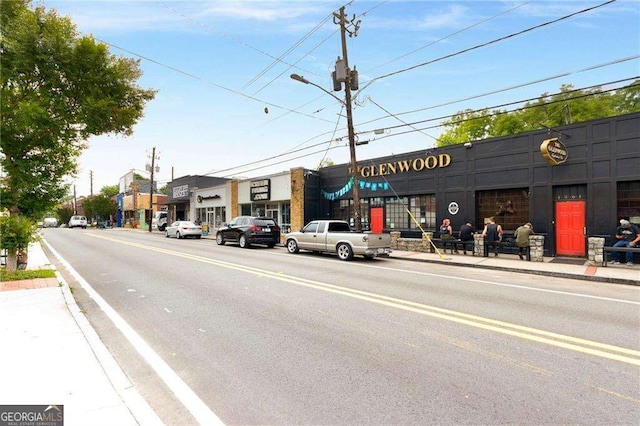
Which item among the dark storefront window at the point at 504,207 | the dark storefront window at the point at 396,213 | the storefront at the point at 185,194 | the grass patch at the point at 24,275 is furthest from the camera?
the storefront at the point at 185,194

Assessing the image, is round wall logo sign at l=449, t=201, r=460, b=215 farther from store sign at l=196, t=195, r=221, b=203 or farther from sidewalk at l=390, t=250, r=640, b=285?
store sign at l=196, t=195, r=221, b=203

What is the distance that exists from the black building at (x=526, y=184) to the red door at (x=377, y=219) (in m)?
0.06

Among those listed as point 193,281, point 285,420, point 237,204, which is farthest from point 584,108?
point 285,420

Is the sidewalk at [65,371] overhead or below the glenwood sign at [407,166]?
below

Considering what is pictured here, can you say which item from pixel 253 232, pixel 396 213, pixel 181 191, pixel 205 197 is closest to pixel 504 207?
pixel 396 213

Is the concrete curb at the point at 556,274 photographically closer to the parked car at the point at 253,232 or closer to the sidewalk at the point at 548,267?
the sidewalk at the point at 548,267

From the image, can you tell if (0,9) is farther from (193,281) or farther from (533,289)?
(533,289)

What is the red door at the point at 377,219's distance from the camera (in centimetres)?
2091

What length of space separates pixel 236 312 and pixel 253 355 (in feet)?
6.61

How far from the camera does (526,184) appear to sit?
49.6ft

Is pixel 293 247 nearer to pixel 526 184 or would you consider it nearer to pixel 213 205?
pixel 526 184

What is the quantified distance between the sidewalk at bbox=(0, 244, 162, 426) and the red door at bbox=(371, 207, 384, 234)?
55.1 ft

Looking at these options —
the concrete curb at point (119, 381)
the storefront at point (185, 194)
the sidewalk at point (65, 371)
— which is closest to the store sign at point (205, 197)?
the storefront at point (185, 194)

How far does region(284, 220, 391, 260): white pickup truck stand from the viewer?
1386 centimetres
